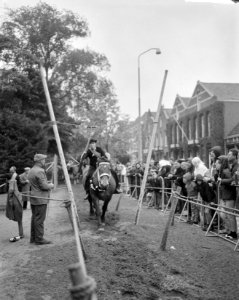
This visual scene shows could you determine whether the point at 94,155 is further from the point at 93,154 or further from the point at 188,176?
the point at 188,176

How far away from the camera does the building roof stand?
3913 centimetres

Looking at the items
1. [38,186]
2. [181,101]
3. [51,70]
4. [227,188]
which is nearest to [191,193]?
[227,188]

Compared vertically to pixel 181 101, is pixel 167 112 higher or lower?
higher

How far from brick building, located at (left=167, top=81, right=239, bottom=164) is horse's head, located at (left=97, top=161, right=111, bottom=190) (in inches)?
972

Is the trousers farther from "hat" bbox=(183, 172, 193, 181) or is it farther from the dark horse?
"hat" bbox=(183, 172, 193, 181)

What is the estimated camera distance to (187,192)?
1075 centimetres

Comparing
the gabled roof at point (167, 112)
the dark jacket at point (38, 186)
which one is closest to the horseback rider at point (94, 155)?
the dark jacket at point (38, 186)

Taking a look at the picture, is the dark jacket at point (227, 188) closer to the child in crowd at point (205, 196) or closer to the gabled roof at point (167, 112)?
the child in crowd at point (205, 196)

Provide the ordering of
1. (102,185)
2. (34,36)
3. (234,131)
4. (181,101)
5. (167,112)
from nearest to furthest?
(102,185)
(34,36)
(234,131)
(181,101)
(167,112)

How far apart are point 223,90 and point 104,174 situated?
3425cm

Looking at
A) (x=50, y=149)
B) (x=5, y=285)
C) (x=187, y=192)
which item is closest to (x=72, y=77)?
(x=50, y=149)

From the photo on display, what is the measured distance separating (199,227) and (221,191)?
140 centimetres

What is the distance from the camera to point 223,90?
1603 inches

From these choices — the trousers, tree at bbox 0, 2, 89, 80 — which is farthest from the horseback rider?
tree at bbox 0, 2, 89, 80
